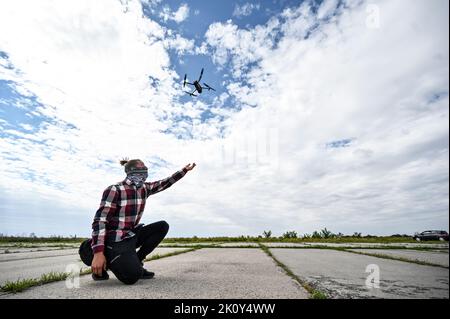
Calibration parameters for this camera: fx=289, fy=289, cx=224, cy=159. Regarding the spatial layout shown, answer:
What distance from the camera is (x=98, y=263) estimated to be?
8.48 ft

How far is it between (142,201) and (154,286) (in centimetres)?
92

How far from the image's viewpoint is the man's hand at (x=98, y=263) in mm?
2586

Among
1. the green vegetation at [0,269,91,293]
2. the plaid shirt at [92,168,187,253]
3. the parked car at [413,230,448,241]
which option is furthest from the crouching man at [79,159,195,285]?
the parked car at [413,230,448,241]

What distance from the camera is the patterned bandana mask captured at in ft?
10.1

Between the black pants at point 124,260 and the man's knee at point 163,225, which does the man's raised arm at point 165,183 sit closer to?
the man's knee at point 163,225

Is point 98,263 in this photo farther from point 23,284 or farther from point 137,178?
point 137,178

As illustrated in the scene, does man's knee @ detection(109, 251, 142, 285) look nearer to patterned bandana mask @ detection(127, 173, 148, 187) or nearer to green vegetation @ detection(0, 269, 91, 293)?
green vegetation @ detection(0, 269, 91, 293)

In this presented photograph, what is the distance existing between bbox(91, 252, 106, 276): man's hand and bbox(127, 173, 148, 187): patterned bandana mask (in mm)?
773

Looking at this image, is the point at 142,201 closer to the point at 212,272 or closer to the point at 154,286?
the point at 154,286

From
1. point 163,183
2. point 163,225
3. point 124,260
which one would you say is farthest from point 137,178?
point 124,260

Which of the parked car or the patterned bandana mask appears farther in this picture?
the parked car

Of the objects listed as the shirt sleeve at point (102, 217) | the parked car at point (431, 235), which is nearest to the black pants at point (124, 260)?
the shirt sleeve at point (102, 217)

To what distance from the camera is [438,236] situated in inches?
1055
